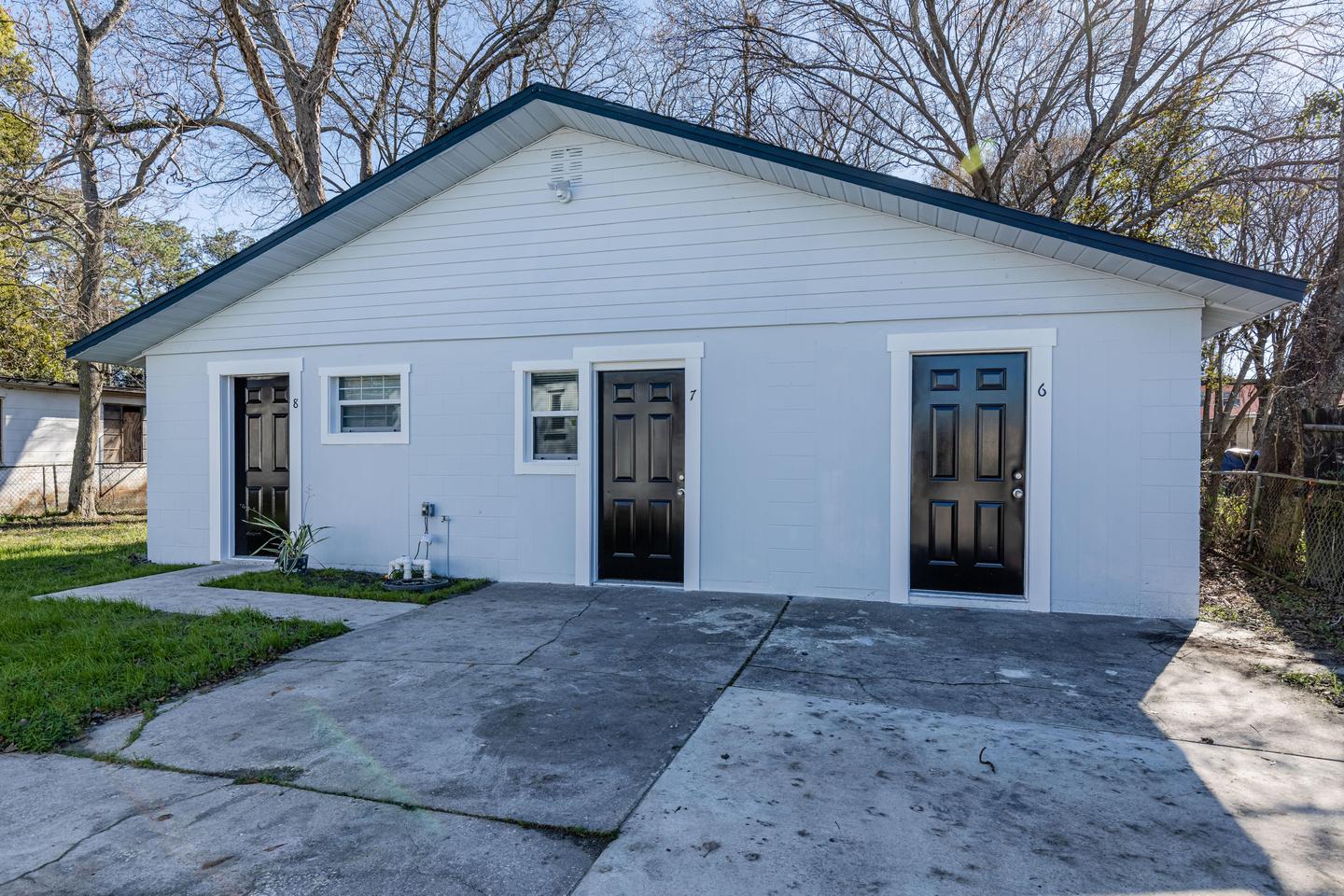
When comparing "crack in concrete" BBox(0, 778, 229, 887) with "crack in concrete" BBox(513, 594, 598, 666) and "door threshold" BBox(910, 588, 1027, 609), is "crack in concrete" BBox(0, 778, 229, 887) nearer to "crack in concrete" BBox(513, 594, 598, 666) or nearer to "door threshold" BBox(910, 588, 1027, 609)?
"crack in concrete" BBox(513, 594, 598, 666)

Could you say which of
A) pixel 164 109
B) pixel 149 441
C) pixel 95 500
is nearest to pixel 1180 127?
pixel 149 441

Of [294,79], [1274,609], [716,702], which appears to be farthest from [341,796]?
[294,79]

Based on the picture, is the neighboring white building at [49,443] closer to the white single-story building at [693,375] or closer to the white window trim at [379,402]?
the white single-story building at [693,375]

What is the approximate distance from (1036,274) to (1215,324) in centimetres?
164

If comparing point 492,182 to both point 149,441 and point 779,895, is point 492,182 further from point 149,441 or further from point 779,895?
point 779,895

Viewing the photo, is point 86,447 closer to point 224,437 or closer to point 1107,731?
point 224,437

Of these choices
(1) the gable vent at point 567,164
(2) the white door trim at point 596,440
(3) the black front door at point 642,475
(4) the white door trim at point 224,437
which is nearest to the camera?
(2) the white door trim at point 596,440

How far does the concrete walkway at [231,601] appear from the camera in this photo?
6234 mm

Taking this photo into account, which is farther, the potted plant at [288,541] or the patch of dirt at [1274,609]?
the potted plant at [288,541]

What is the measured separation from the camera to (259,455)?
28.8 feet

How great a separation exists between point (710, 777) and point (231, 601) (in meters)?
5.42

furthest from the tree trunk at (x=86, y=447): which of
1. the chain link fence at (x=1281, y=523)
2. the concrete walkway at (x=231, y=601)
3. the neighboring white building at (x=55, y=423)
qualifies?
the chain link fence at (x=1281, y=523)

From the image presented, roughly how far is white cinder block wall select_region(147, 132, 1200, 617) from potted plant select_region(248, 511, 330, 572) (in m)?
0.22

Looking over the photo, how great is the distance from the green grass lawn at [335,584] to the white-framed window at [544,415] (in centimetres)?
140
